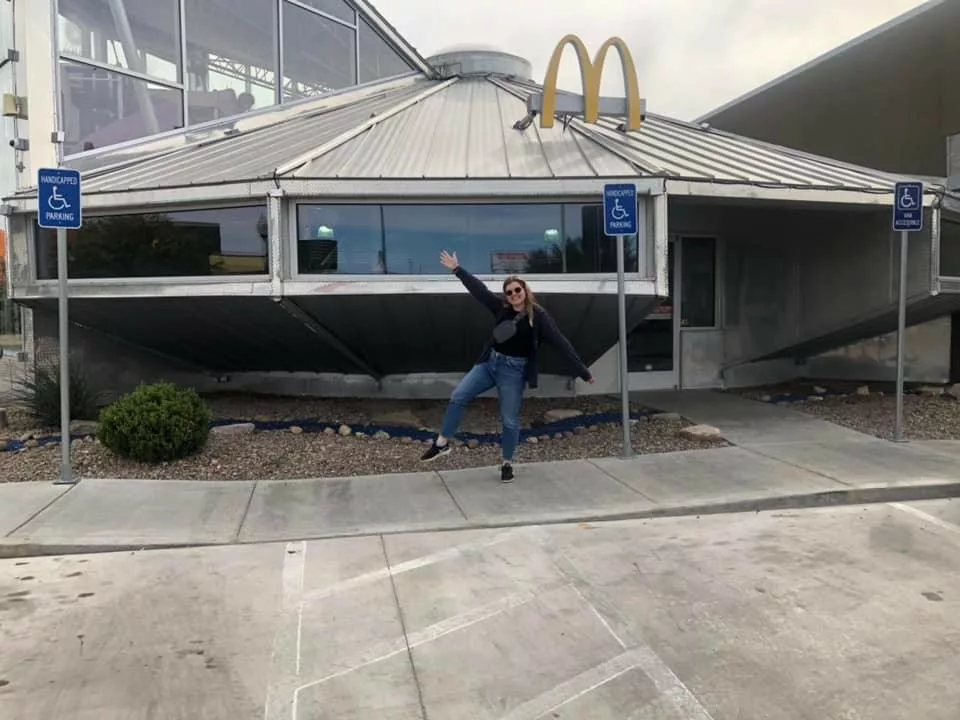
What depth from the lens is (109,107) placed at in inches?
402

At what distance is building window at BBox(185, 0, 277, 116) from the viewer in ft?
36.6

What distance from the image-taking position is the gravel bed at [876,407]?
8938mm

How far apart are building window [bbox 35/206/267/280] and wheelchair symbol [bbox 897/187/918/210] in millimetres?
6692

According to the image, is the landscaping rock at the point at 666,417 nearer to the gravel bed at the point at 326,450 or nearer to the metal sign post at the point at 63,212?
the gravel bed at the point at 326,450

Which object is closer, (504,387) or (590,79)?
(504,387)

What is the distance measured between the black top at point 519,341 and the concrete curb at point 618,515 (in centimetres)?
153

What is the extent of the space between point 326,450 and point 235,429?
131cm

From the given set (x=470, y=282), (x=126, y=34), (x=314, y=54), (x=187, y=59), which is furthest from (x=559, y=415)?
(x=314, y=54)

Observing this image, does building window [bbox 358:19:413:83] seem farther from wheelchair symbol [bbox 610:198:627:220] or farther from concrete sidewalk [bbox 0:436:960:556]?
concrete sidewalk [bbox 0:436:960:556]

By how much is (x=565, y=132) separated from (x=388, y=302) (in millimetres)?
3440

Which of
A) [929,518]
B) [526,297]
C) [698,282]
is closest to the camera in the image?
[929,518]

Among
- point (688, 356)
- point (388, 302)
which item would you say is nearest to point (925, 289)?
point (688, 356)

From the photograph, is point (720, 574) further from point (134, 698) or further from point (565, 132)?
point (565, 132)

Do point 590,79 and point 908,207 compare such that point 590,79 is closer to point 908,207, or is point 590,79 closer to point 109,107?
point 908,207
